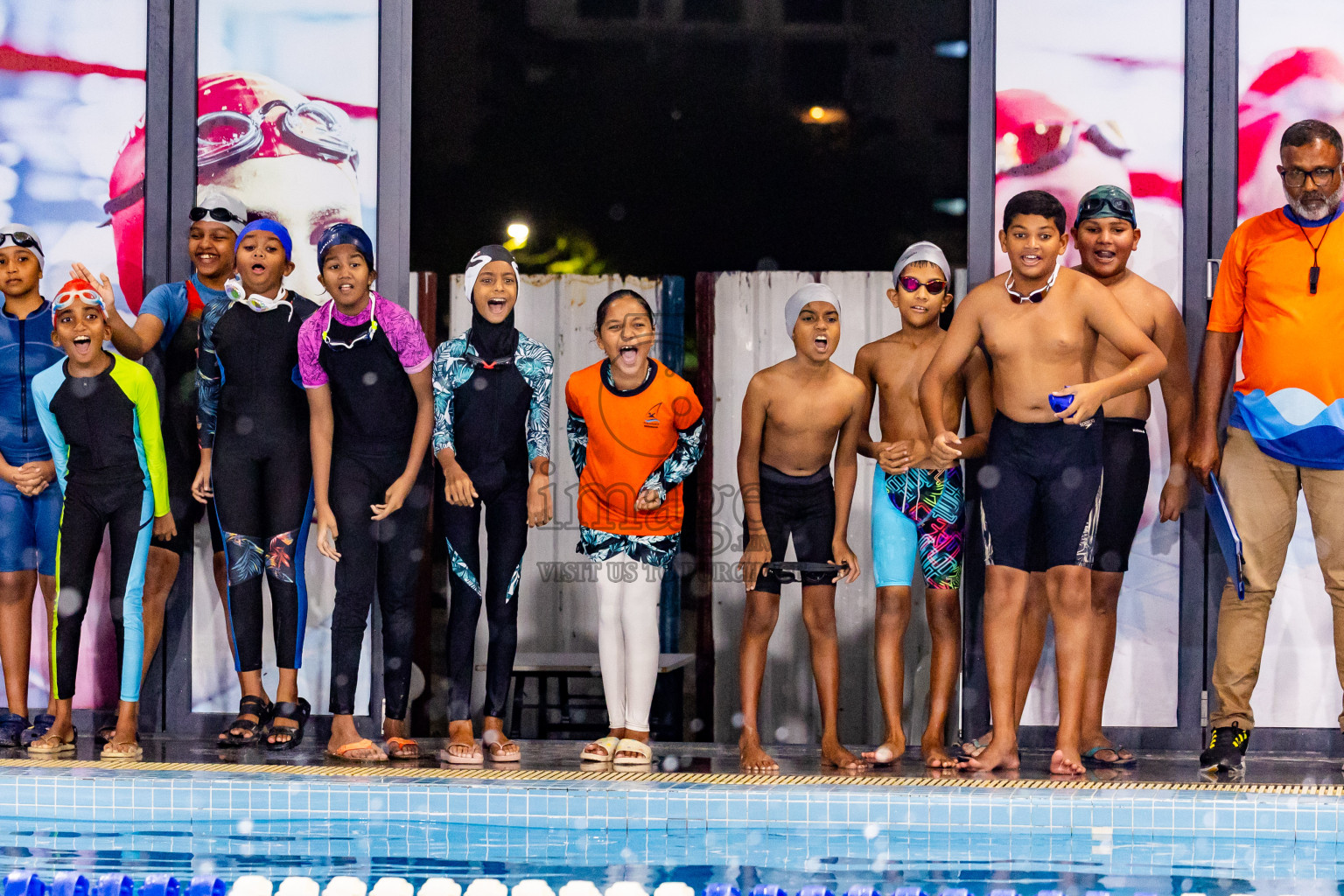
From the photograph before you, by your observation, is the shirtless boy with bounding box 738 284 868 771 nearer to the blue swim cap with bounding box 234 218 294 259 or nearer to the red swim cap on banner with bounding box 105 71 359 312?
the blue swim cap with bounding box 234 218 294 259

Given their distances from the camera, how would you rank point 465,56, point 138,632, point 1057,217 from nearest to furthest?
1. point 1057,217
2. point 138,632
3. point 465,56

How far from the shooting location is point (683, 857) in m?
4.38

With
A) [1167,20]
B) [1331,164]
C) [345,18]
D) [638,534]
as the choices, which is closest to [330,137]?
[345,18]

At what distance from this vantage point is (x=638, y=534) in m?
5.49

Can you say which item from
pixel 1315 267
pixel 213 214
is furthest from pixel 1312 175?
pixel 213 214

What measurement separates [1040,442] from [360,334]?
111 inches

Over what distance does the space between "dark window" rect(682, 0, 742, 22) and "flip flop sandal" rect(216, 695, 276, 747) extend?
4.45 meters

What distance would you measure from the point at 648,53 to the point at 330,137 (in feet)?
6.90

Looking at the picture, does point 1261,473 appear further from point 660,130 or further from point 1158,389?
point 660,130

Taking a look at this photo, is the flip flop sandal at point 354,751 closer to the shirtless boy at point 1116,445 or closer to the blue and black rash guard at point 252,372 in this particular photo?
the blue and black rash guard at point 252,372

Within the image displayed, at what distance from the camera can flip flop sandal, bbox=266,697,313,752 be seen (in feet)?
18.4

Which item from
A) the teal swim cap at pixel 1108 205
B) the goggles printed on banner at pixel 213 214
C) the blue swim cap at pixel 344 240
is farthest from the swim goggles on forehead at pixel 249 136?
the teal swim cap at pixel 1108 205

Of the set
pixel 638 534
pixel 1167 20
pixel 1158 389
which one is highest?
pixel 1167 20

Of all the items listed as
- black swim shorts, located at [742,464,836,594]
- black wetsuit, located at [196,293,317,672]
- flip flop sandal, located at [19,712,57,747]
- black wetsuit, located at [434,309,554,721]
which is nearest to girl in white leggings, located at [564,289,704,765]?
black wetsuit, located at [434,309,554,721]
